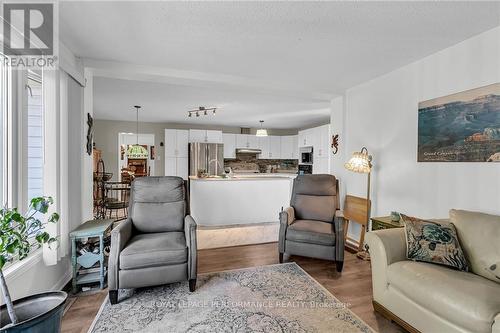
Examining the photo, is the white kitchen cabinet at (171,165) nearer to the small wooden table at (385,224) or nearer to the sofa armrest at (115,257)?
the sofa armrest at (115,257)

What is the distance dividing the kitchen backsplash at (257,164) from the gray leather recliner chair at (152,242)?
5.06m

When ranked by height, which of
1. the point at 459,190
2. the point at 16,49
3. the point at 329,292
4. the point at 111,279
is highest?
the point at 16,49

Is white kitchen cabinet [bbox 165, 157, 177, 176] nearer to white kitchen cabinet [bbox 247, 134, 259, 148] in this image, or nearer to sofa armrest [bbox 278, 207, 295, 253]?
white kitchen cabinet [bbox 247, 134, 259, 148]

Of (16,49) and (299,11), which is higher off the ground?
(299,11)

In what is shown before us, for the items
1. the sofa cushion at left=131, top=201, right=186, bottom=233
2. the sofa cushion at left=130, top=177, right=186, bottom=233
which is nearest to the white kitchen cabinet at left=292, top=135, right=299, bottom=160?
the sofa cushion at left=130, top=177, right=186, bottom=233


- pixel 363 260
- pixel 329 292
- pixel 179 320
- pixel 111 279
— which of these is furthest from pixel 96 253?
pixel 363 260

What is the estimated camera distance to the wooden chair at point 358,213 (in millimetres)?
3203

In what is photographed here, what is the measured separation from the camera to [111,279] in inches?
80.7

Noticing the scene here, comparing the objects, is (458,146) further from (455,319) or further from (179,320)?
(179,320)

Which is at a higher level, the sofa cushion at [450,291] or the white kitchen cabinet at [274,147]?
the white kitchen cabinet at [274,147]

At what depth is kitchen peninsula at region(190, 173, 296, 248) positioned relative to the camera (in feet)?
14.4

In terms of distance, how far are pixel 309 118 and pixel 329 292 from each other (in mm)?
4766

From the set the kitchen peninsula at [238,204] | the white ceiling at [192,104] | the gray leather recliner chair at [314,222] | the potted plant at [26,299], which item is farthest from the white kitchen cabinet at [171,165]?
the potted plant at [26,299]

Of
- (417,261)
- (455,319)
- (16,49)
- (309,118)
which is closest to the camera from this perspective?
(455,319)
